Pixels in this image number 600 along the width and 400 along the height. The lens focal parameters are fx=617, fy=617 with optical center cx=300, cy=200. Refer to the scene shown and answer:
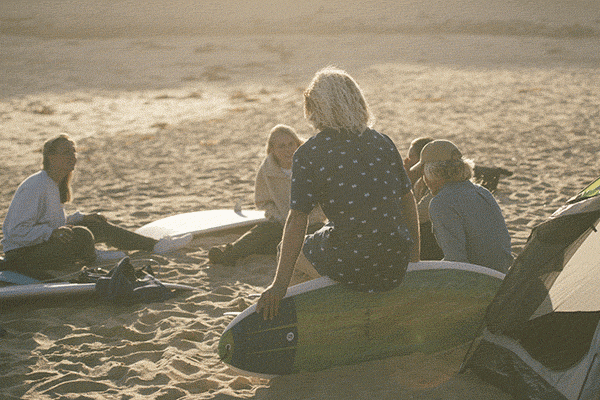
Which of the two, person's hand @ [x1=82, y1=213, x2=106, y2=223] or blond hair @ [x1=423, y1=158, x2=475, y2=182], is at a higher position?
blond hair @ [x1=423, y1=158, x2=475, y2=182]

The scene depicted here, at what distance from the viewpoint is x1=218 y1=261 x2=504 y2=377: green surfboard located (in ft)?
11.0

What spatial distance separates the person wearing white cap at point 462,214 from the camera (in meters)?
3.52

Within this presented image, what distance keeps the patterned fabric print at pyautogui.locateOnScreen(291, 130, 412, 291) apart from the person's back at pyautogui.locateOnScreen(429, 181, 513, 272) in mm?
454

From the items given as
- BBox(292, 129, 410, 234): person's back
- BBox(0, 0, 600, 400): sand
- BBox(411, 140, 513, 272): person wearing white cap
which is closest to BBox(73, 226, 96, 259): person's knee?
BBox(0, 0, 600, 400): sand

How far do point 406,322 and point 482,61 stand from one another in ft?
55.5

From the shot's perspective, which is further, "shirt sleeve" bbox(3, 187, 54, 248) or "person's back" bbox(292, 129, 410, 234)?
"shirt sleeve" bbox(3, 187, 54, 248)

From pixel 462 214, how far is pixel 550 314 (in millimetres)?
750

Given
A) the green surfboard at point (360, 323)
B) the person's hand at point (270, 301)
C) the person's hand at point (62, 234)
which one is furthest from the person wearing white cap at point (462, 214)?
the person's hand at point (62, 234)

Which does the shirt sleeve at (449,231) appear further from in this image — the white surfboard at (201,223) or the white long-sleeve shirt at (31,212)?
the white long-sleeve shirt at (31,212)

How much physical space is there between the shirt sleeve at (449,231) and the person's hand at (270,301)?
40.5 inches

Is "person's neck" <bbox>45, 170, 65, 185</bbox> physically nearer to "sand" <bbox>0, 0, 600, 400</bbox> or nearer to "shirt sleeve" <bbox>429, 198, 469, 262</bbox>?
"sand" <bbox>0, 0, 600, 400</bbox>

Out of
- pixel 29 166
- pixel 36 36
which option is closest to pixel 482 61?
pixel 29 166

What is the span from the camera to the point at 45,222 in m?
5.04

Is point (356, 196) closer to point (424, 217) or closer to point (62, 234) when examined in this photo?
point (424, 217)
